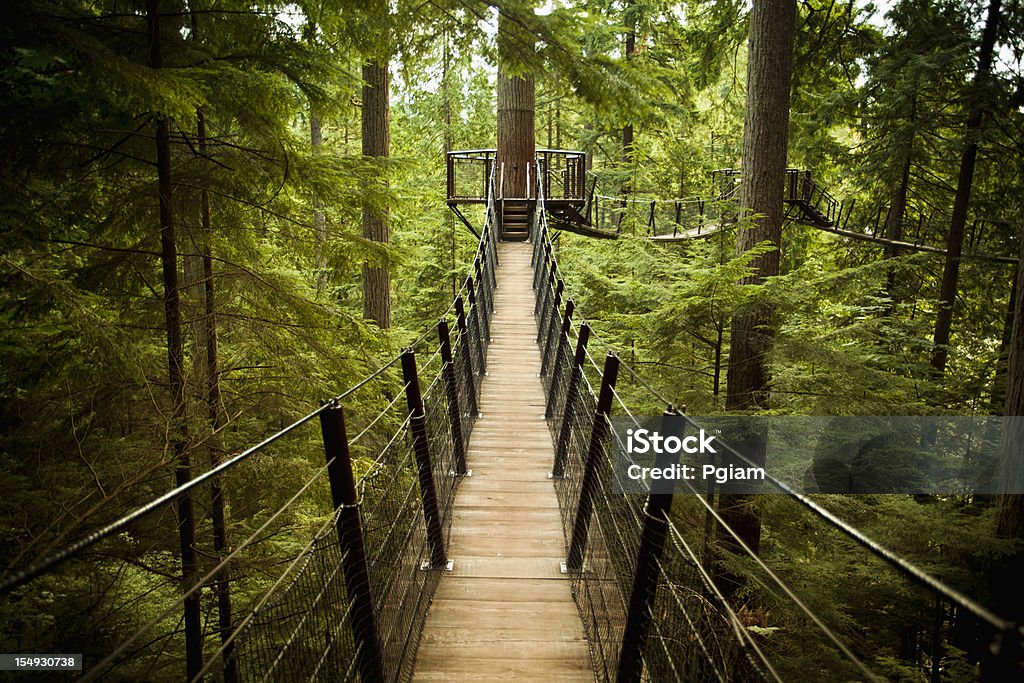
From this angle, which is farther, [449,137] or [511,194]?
[449,137]

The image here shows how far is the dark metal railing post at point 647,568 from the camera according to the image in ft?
7.48

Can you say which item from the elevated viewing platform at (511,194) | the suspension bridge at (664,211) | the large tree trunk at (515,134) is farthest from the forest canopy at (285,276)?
the large tree trunk at (515,134)

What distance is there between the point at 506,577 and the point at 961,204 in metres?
10.1

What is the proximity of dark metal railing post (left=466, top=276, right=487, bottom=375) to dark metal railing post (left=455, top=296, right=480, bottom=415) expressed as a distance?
13.3 inches

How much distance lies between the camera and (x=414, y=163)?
527 cm

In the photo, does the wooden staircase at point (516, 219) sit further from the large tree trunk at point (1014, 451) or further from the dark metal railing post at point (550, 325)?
the large tree trunk at point (1014, 451)

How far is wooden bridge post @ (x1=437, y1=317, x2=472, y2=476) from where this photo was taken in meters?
5.03

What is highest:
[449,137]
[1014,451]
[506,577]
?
[449,137]

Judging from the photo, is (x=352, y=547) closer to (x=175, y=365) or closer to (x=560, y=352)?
(x=175, y=365)

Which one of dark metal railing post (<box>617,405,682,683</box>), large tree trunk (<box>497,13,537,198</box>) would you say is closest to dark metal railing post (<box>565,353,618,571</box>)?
dark metal railing post (<box>617,405,682,683</box>)

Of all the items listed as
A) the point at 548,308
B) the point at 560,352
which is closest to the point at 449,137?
the point at 548,308

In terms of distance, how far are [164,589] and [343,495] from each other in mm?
5901

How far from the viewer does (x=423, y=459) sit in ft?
12.6

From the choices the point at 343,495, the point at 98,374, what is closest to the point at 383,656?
the point at 343,495
